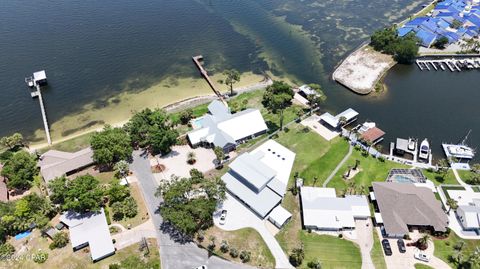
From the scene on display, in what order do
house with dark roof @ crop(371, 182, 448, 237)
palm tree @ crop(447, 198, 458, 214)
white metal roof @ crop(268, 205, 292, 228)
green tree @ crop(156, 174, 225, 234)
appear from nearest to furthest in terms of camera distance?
green tree @ crop(156, 174, 225, 234) < house with dark roof @ crop(371, 182, 448, 237) < white metal roof @ crop(268, 205, 292, 228) < palm tree @ crop(447, 198, 458, 214)

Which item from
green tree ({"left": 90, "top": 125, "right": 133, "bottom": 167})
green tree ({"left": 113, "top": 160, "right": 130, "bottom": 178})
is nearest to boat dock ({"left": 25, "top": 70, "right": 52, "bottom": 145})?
green tree ({"left": 90, "top": 125, "right": 133, "bottom": 167})

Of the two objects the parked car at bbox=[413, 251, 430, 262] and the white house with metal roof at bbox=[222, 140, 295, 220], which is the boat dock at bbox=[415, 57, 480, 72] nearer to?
the white house with metal roof at bbox=[222, 140, 295, 220]

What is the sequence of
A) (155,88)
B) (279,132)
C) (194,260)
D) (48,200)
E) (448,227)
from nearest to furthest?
(194,260) < (448,227) < (48,200) < (279,132) < (155,88)

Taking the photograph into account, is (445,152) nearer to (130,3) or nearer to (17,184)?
(17,184)

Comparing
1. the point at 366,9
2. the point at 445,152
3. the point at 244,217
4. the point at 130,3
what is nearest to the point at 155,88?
the point at 244,217

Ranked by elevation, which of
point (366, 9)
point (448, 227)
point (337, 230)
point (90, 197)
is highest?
point (366, 9)

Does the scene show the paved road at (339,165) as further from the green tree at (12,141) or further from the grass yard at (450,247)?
the green tree at (12,141)

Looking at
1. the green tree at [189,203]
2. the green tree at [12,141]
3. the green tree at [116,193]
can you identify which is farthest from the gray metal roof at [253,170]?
the green tree at [12,141]

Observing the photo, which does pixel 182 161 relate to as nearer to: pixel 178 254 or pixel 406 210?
pixel 178 254
